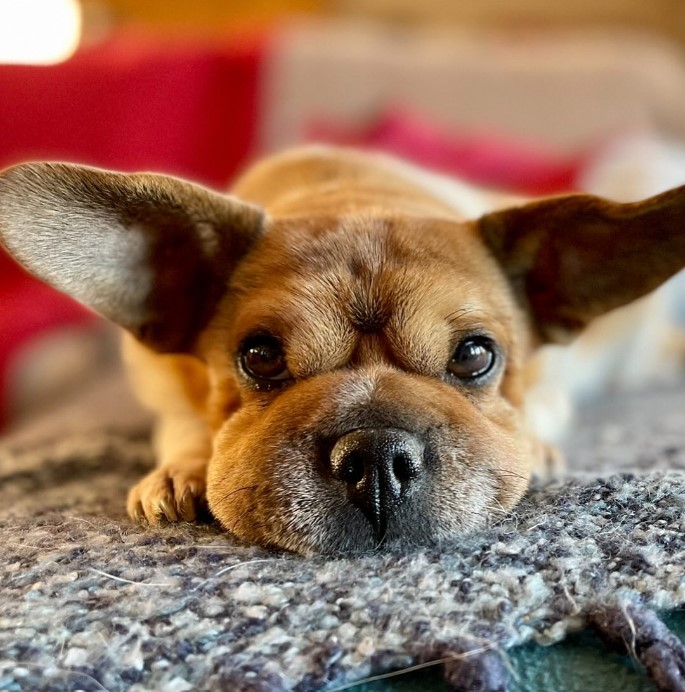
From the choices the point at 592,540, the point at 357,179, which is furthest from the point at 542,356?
the point at 592,540

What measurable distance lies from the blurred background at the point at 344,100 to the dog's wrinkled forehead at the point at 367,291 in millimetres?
2117

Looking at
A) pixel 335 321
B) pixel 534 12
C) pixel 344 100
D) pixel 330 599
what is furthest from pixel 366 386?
pixel 534 12

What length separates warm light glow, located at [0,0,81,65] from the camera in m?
6.16

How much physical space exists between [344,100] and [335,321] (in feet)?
10.9

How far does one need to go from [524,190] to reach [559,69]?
1.19 m

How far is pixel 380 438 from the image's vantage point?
1481 mm

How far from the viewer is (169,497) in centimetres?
172

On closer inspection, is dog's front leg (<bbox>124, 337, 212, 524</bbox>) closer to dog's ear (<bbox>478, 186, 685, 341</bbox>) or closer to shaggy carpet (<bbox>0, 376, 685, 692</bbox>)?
shaggy carpet (<bbox>0, 376, 685, 692</bbox>)

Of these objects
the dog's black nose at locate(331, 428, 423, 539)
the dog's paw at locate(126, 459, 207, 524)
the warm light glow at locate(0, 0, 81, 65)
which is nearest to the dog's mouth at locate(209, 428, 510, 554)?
the dog's black nose at locate(331, 428, 423, 539)

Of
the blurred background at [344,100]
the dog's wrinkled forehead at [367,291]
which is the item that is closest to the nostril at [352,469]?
the dog's wrinkled forehead at [367,291]

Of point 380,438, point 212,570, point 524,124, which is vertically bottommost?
point 212,570

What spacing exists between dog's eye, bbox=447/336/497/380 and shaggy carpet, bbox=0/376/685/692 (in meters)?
0.34

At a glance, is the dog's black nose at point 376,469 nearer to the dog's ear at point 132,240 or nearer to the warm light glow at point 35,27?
the dog's ear at point 132,240

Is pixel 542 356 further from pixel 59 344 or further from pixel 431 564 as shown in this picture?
pixel 59 344
